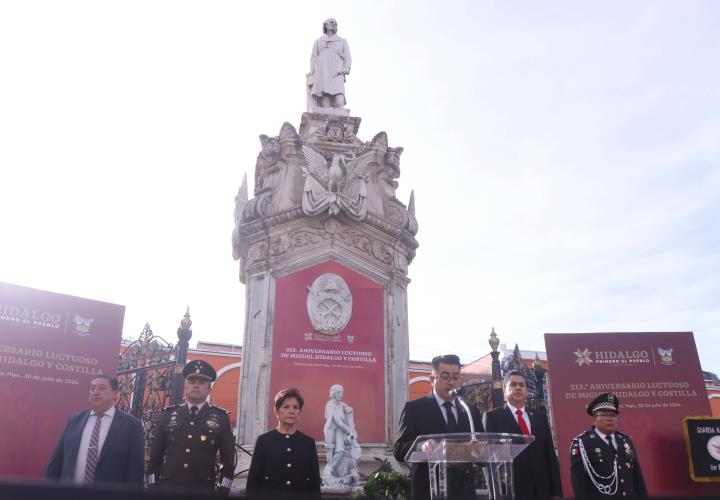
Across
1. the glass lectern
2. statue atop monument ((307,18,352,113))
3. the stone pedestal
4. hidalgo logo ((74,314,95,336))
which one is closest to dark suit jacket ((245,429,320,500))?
the glass lectern

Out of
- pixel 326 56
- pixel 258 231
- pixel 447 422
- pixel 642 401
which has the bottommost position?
pixel 447 422

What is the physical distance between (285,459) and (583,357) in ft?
16.1

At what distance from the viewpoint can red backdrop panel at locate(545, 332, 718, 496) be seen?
7.49 m

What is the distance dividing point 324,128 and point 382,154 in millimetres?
1436

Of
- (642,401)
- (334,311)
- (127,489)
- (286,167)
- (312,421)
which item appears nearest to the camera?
(127,489)

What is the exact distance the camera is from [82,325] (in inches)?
286

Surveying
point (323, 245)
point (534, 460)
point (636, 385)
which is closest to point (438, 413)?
point (534, 460)

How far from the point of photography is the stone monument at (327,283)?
350 inches

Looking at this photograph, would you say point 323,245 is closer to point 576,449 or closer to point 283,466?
point 283,466

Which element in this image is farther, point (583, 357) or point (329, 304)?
point (329, 304)

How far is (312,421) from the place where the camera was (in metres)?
8.77

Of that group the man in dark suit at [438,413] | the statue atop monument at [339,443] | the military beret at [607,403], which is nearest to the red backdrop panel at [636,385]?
the military beret at [607,403]

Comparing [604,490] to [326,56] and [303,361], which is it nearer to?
[303,361]

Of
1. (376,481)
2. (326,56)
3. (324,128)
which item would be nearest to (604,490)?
(376,481)
